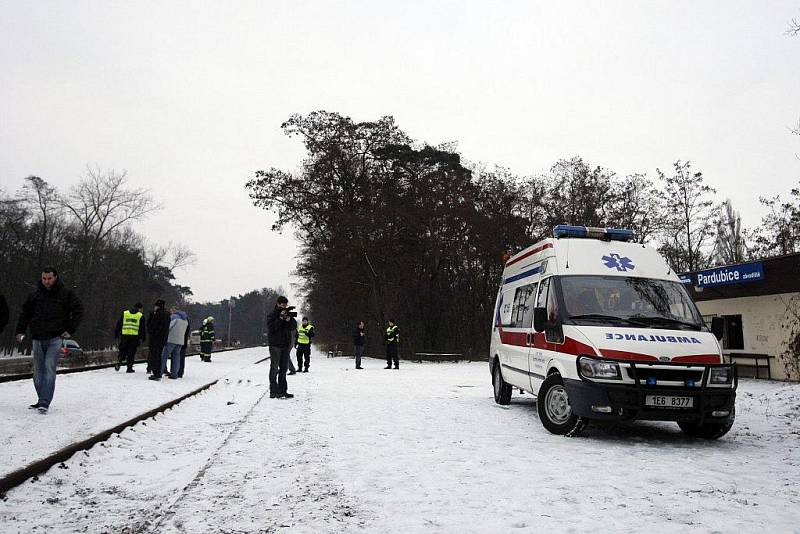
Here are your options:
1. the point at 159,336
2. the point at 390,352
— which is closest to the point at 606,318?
the point at 159,336

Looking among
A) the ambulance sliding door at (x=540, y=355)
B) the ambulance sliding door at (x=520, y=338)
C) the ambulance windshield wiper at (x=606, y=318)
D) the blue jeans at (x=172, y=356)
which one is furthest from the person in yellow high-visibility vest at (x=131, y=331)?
the ambulance windshield wiper at (x=606, y=318)

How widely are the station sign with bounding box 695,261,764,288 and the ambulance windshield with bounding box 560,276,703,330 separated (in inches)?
484

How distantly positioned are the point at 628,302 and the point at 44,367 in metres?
7.64

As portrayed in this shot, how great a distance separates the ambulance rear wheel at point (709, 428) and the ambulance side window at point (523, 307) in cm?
253

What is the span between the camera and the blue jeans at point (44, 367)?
24.1ft

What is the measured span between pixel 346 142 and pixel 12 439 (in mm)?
29313

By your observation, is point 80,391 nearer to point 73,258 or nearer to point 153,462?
point 153,462

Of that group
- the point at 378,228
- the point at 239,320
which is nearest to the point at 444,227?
the point at 378,228

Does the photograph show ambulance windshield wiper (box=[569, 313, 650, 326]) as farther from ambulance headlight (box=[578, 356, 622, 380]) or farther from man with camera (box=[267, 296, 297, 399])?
man with camera (box=[267, 296, 297, 399])

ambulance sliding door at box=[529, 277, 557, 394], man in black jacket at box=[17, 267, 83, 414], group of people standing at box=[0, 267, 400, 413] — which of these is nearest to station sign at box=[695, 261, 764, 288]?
ambulance sliding door at box=[529, 277, 557, 394]

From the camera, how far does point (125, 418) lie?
7508mm

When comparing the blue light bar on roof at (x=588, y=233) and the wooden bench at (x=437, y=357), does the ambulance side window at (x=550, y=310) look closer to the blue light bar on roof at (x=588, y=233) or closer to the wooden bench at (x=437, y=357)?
the blue light bar on roof at (x=588, y=233)

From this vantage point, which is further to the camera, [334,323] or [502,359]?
[334,323]

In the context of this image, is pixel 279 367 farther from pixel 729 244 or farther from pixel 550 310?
pixel 729 244
